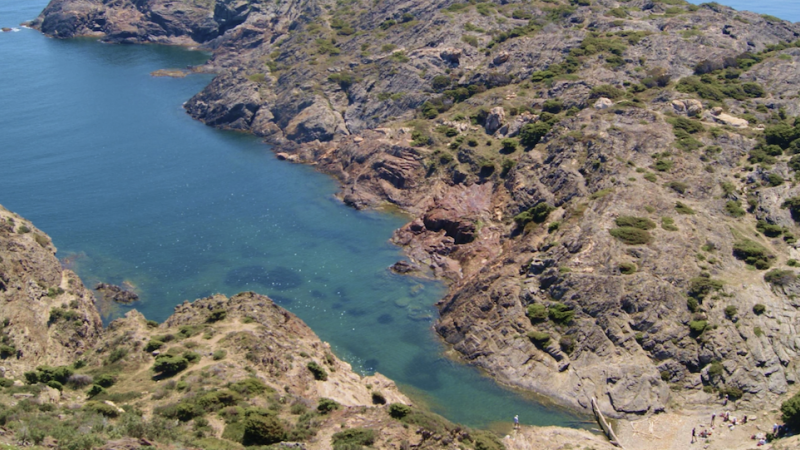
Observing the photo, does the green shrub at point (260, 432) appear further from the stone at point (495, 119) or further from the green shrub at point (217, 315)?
the stone at point (495, 119)

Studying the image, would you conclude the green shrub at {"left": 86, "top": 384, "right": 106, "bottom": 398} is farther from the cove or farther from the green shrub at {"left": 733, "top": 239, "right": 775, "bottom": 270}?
the green shrub at {"left": 733, "top": 239, "right": 775, "bottom": 270}

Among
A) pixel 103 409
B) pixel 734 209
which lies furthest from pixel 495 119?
pixel 103 409

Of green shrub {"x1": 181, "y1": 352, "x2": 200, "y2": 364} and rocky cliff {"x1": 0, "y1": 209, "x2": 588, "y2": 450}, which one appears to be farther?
green shrub {"x1": 181, "y1": 352, "x2": 200, "y2": 364}

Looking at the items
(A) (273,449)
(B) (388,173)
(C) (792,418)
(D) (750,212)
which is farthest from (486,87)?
(A) (273,449)

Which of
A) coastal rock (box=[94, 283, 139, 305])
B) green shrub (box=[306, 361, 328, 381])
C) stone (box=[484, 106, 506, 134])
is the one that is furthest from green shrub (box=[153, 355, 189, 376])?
stone (box=[484, 106, 506, 134])

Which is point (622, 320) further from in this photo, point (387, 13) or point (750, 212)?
point (387, 13)

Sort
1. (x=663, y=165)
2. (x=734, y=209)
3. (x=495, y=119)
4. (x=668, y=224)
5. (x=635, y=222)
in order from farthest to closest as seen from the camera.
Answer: (x=495, y=119) → (x=663, y=165) → (x=734, y=209) → (x=635, y=222) → (x=668, y=224)

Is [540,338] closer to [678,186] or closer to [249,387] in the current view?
[678,186]
